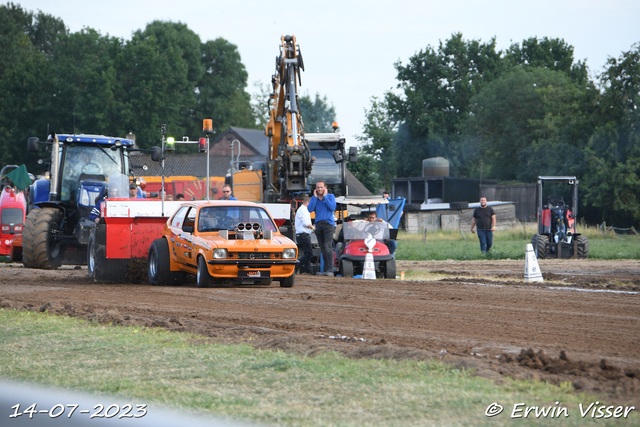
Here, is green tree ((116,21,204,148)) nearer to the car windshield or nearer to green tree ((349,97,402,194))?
green tree ((349,97,402,194))

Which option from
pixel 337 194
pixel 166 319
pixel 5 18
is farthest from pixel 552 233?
pixel 5 18

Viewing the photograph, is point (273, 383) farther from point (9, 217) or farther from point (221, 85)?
point (221, 85)

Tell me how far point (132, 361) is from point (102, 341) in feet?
4.12

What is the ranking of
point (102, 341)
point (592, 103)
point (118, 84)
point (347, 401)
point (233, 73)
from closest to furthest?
point (347, 401)
point (102, 341)
point (592, 103)
point (118, 84)
point (233, 73)

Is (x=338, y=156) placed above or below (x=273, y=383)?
above

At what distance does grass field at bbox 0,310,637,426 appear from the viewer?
4891mm

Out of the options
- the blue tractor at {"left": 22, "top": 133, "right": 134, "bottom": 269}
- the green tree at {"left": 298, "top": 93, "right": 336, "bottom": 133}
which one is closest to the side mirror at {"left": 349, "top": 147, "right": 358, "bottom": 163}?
the blue tractor at {"left": 22, "top": 133, "right": 134, "bottom": 269}

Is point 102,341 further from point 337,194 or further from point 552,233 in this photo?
point 552,233

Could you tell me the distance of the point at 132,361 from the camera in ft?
22.6

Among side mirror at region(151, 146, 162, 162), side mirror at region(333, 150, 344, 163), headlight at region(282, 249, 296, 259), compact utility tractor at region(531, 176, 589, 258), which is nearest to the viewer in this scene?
headlight at region(282, 249, 296, 259)

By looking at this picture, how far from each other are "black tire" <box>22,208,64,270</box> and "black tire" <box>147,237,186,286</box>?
15.7ft

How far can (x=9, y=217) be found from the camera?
22.3 m

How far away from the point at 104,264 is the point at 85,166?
5.45 m

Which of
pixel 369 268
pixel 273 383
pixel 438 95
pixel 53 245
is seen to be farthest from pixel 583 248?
pixel 438 95
